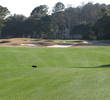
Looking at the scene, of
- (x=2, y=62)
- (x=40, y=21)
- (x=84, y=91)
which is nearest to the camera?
(x=84, y=91)

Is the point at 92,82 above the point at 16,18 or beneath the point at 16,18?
beneath

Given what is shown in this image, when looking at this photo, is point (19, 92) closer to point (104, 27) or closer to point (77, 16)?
point (104, 27)

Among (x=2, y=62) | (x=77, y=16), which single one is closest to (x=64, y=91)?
(x=2, y=62)

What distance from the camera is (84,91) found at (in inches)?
233

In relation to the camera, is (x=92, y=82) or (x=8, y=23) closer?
(x=92, y=82)

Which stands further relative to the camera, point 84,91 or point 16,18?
point 16,18

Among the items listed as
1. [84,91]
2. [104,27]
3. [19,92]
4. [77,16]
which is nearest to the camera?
[84,91]

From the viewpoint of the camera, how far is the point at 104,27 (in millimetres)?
60781

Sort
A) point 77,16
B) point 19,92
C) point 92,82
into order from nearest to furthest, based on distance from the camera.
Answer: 1. point 19,92
2. point 92,82
3. point 77,16

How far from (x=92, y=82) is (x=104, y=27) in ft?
183

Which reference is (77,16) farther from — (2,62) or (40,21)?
(2,62)

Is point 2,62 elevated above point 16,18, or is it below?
below

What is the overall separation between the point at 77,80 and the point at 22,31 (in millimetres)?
76331

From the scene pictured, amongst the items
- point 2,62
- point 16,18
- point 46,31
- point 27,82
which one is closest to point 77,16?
point 46,31
